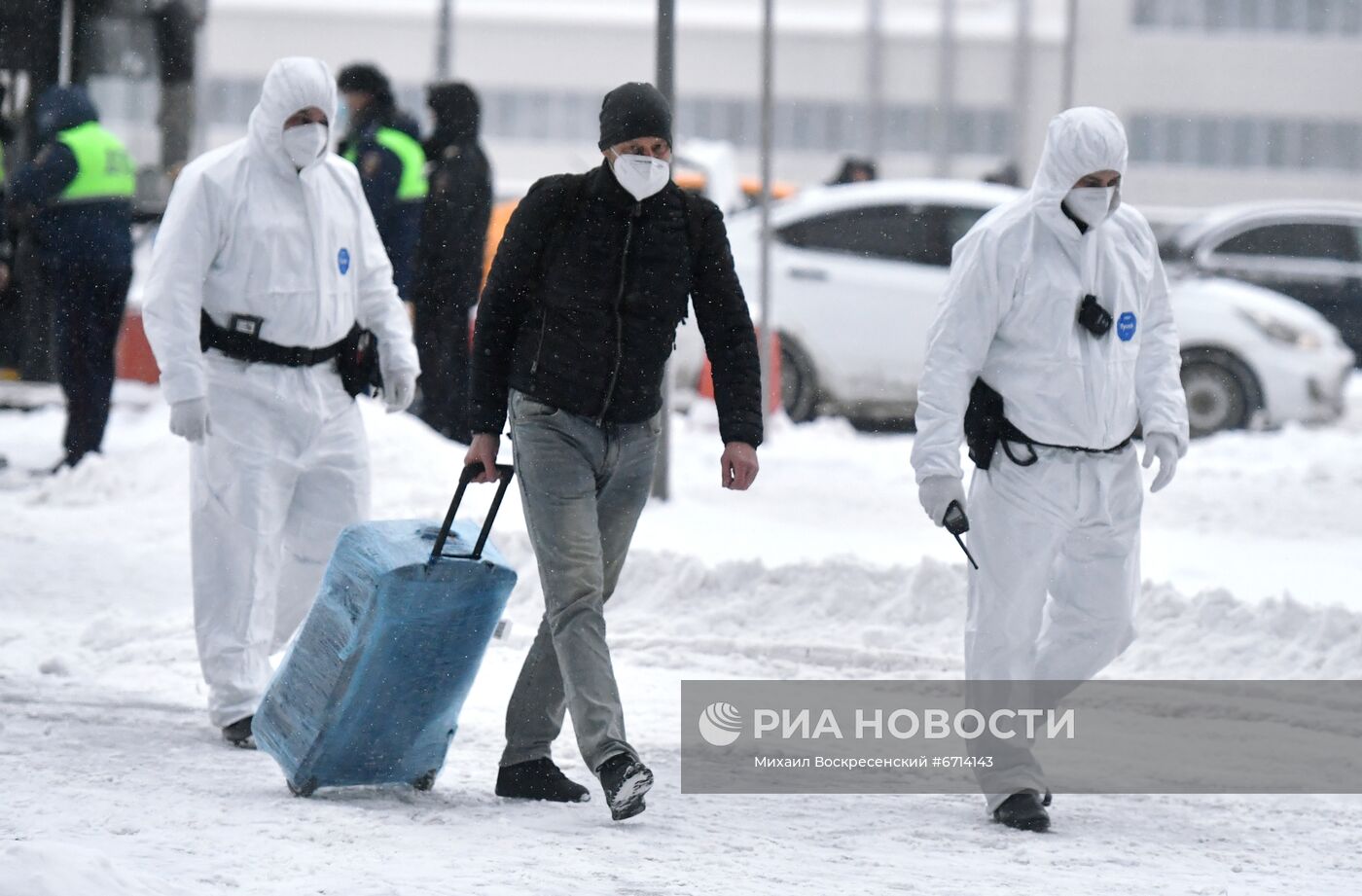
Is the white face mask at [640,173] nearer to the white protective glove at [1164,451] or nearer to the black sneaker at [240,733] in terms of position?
the white protective glove at [1164,451]

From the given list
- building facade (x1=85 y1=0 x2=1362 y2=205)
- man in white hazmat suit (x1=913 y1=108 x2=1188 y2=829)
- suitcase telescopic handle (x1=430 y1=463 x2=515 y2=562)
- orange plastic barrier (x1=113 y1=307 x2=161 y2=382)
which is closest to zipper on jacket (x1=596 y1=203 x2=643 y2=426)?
suitcase telescopic handle (x1=430 y1=463 x2=515 y2=562)

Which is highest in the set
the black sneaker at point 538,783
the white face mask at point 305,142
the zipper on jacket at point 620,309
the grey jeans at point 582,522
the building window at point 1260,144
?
the building window at point 1260,144

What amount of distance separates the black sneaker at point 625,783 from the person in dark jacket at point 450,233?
6.31m

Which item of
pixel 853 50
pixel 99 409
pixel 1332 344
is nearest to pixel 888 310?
pixel 1332 344

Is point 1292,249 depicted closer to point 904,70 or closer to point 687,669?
point 687,669

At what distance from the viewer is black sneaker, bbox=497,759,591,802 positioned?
5355mm

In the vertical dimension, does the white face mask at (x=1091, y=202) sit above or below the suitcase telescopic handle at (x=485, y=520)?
above

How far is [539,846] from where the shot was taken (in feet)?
15.7

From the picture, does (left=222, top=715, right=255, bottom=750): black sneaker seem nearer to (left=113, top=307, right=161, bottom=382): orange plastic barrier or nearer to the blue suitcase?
the blue suitcase

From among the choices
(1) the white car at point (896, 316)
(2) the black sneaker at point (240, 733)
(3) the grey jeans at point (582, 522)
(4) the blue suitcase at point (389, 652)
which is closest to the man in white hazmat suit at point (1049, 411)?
(3) the grey jeans at point (582, 522)

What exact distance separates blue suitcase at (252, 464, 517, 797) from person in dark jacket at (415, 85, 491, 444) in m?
5.86

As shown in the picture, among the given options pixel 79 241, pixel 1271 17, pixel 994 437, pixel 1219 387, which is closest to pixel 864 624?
pixel 994 437

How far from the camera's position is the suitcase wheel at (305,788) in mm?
5254

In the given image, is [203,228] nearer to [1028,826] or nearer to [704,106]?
[1028,826]
